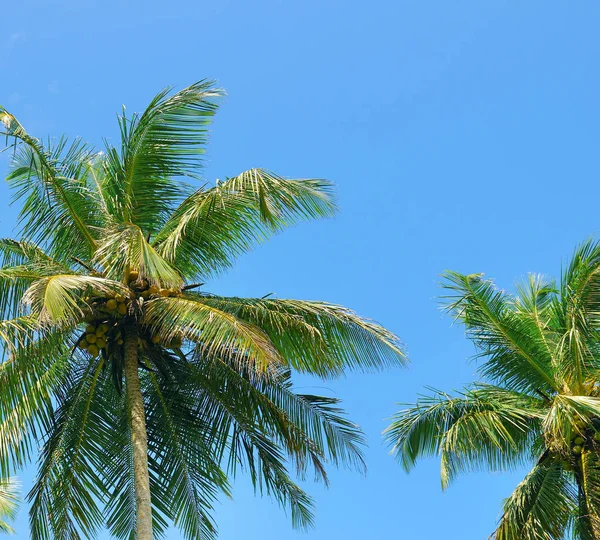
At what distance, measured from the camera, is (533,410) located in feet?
48.4

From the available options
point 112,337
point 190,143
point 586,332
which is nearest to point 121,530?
point 112,337

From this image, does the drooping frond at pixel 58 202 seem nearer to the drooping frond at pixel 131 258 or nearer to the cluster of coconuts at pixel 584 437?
the drooping frond at pixel 131 258

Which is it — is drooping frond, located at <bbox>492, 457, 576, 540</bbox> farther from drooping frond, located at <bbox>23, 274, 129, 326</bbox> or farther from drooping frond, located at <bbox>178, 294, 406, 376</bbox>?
drooping frond, located at <bbox>23, 274, 129, 326</bbox>

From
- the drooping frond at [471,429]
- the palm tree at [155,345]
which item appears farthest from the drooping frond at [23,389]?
the drooping frond at [471,429]

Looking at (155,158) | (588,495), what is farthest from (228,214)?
(588,495)

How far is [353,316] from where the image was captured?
44.1ft

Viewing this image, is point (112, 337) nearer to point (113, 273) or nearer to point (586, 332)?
point (113, 273)

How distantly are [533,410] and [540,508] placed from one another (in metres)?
1.54

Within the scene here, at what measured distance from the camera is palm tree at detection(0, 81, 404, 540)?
502 inches

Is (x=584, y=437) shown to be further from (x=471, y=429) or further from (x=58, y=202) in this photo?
(x=58, y=202)

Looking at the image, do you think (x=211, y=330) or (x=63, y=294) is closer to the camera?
(x=63, y=294)

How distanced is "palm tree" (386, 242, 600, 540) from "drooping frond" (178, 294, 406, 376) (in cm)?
193

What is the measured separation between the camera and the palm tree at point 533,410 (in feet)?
45.5

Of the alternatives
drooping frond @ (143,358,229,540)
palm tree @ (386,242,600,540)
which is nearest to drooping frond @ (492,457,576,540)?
palm tree @ (386,242,600,540)
